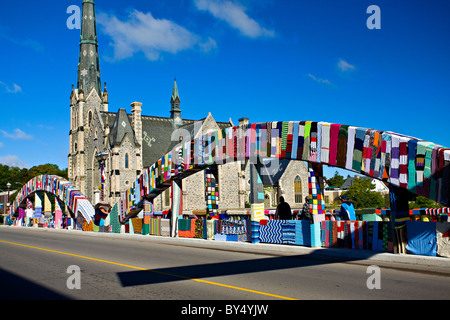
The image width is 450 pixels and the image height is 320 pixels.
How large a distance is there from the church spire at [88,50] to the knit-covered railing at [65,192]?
26.8 m

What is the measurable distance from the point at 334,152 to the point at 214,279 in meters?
7.90

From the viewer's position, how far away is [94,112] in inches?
2532

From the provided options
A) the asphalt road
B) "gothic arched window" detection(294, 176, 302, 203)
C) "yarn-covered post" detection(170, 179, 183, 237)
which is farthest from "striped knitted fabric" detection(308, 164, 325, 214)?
"gothic arched window" detection(294, 176, 302, 203)

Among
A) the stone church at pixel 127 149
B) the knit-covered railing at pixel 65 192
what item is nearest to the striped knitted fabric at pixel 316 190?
the knit-covered railing at pixel 65 192

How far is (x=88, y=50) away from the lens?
219 ft

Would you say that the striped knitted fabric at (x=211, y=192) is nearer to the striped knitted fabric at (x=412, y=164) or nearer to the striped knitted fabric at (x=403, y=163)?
the striped knitted fabric at (x=403, y=163)

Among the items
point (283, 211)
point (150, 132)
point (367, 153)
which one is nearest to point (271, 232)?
point (283, 211)

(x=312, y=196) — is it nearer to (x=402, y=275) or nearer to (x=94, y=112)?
(x=402, y=275)

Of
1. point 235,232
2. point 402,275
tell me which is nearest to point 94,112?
point 235,232

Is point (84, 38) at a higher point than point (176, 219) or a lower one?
higher

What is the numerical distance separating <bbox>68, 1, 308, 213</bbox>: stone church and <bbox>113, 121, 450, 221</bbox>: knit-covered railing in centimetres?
3532

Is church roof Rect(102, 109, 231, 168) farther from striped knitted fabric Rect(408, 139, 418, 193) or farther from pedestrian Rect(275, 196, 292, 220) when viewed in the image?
striped knitted fabric Rect(408, 139, 418, 193)
